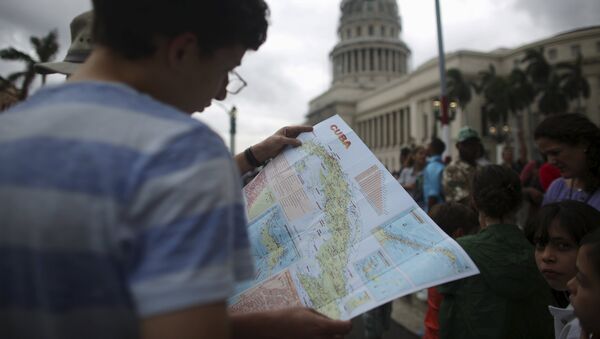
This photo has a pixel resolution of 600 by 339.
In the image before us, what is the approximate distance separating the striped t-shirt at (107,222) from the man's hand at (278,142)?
105cm

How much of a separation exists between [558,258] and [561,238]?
4.0 inches

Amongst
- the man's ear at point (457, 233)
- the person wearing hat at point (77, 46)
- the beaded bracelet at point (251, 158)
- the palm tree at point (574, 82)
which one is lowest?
the man's ear at point (457, 233)

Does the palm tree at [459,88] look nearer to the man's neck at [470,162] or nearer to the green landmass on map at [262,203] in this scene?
the man's neck at [470,162]

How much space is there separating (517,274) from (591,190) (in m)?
0.94

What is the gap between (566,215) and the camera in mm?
2180

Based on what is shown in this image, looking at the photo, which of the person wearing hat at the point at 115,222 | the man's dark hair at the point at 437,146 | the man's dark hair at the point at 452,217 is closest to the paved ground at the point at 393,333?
the man's dark hair at the point at 452,217

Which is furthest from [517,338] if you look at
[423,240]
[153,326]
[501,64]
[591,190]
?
[501,64]

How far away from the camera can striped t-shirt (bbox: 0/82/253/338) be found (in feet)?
2.03

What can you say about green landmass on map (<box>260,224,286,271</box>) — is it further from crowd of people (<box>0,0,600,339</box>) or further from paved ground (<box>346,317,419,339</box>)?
paved ground (<box>346,317,419,339</box>)

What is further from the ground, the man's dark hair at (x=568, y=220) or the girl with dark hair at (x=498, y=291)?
the man's dark hair at (x=568, y=220)

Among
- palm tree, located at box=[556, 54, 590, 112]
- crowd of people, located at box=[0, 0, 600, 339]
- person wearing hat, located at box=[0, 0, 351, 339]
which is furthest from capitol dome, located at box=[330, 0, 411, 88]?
person wearing hat, located at box=[0, 0, 351, 339]

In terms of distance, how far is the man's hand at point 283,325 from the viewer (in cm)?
90

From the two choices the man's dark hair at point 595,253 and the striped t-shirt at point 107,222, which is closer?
the striped t-shirt at point 107,222

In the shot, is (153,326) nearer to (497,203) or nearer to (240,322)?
(240,322)
